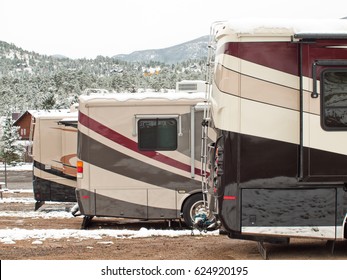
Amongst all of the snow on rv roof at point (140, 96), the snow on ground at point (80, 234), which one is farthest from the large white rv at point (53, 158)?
the snow on ground at point (80, 234)

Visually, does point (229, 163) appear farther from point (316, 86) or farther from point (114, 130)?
point (114, 130)

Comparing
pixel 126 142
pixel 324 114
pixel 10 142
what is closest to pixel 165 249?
pixel 126 142

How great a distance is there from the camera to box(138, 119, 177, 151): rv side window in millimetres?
12555

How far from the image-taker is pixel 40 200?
1680 centimetres

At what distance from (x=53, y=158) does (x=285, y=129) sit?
31.8 ft

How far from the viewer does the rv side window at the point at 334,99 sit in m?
8.18

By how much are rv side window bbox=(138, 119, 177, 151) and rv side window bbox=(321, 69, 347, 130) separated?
15.7ft

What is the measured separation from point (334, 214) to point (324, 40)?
2209 millimetres

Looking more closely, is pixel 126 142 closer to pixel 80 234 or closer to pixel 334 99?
pixel 80 234

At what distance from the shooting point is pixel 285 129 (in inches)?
324

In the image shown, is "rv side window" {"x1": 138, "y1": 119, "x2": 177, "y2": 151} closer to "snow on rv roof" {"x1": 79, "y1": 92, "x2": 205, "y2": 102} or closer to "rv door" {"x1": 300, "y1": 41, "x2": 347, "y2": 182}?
"snow on rv roof" {"x1": 79, "y1": 92, "x2": 205, "y2": 102}

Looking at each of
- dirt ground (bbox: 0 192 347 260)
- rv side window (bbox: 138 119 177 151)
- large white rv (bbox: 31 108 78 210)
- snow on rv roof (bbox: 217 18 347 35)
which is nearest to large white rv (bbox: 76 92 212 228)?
rv side window (bbox: 138 119 177 151)

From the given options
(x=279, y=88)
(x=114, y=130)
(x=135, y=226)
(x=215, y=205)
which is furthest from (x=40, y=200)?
(x=279, y=88)

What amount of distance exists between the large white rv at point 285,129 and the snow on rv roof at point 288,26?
0.01 m
